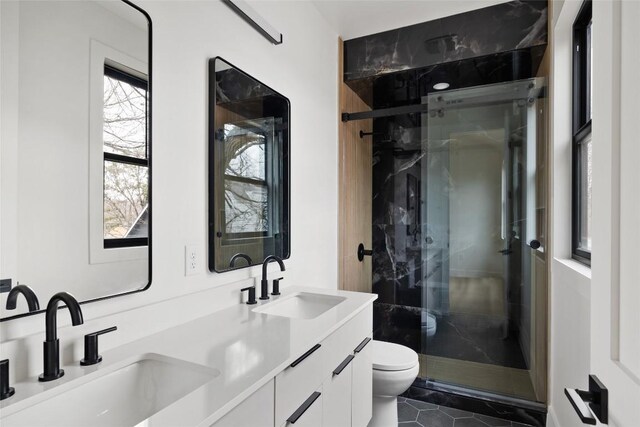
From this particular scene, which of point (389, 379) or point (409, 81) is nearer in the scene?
point (389, 379)

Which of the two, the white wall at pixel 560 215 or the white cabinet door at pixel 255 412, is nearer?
the white cabinet door at pixel 255 412

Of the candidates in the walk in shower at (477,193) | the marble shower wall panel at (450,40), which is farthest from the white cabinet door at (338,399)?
the marble shower wall panel at (450,40)

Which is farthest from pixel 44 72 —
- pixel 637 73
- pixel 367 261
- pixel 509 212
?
pixel 367 261

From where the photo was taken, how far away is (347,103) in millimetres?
2932

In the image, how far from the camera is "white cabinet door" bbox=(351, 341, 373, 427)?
5.41 feet

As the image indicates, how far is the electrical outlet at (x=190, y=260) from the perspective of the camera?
53.5 inches

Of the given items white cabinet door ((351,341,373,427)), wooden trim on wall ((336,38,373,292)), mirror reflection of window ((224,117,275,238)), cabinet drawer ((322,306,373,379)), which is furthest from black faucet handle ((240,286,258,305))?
wooden trim on wall ((336,38,373,292))

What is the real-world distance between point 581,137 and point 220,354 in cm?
198

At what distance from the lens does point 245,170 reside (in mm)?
1688

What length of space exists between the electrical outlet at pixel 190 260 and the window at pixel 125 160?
20cm

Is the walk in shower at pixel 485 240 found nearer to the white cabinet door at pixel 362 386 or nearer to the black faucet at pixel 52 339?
the white cabinet door at pixel 362 386

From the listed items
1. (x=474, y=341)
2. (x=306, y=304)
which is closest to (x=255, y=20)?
(x=306, y=304)

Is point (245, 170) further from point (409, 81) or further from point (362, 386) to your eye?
point (409, 81)

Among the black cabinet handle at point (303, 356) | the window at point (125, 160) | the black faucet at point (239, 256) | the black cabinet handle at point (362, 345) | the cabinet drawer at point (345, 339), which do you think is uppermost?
the window at point (125, 160)
